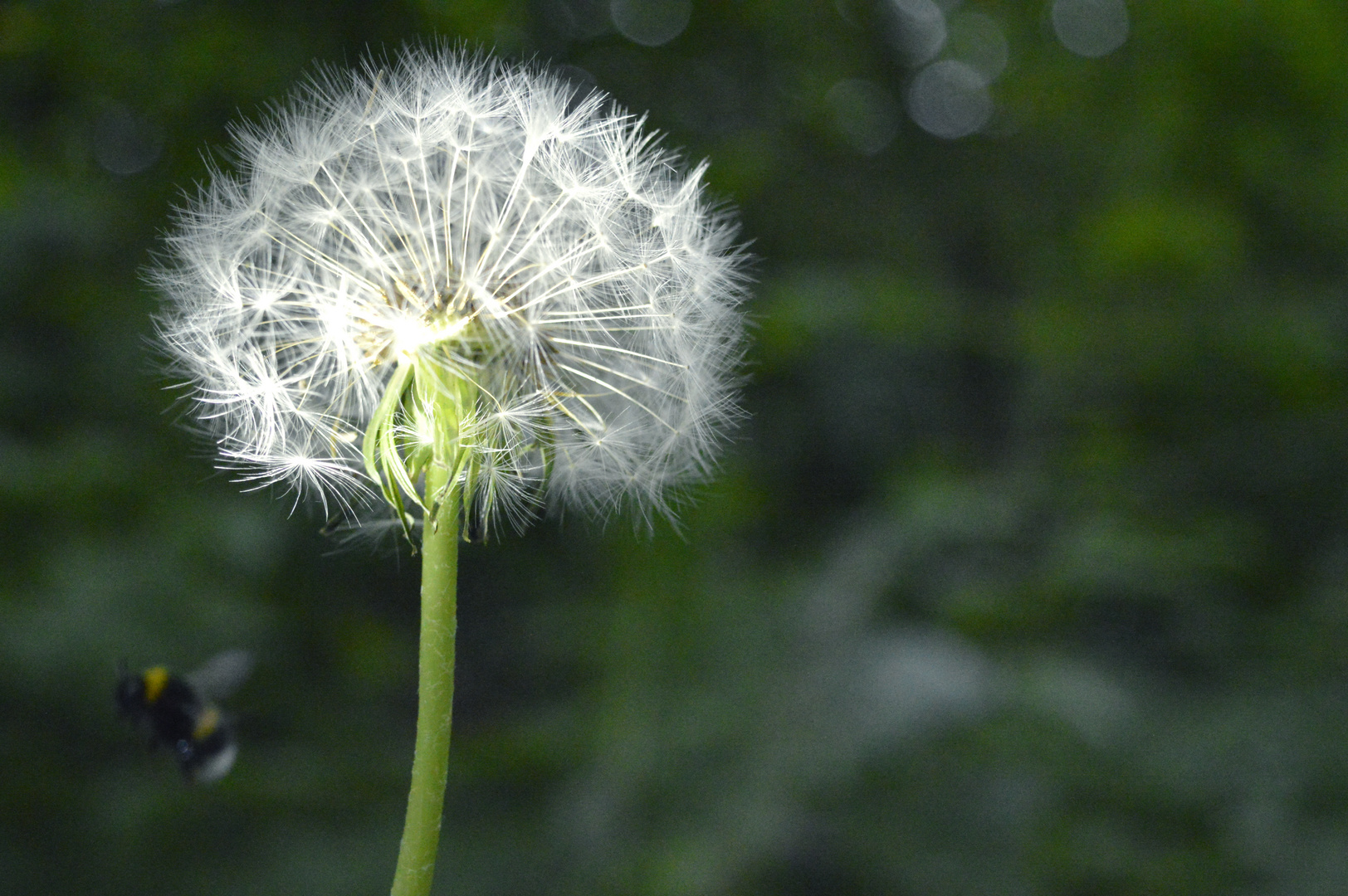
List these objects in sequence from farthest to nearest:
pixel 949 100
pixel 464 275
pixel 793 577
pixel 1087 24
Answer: pixel 949 100 < pixel 1087 24 < pixel 793 577 < pixel 464 275

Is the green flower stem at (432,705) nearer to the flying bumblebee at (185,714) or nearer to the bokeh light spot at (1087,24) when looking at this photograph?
the flying bumblebee at (185,714)

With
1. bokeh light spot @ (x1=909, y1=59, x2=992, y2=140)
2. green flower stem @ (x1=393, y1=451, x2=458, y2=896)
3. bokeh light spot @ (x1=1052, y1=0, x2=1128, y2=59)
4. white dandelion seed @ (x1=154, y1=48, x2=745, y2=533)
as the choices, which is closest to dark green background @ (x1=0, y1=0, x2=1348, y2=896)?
bokeh light spot @ (x1=1052, y1=0, x2=1128, y2=59)

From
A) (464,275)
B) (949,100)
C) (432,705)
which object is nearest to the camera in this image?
(432,705)

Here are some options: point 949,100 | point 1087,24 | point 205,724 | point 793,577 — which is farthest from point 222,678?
point 949,100

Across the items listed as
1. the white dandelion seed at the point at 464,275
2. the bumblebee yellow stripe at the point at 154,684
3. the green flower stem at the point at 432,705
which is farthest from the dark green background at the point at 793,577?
the green flower stem at the point at 432,705

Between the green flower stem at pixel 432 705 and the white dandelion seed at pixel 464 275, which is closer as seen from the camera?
the green flower stem at pixel 432 705

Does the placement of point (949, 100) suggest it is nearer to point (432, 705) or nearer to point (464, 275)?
point (464, 275)

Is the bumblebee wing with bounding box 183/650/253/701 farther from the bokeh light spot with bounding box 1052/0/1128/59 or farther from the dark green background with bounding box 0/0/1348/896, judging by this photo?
the bokeh light spot with bounding box 1052/0/1128/59
